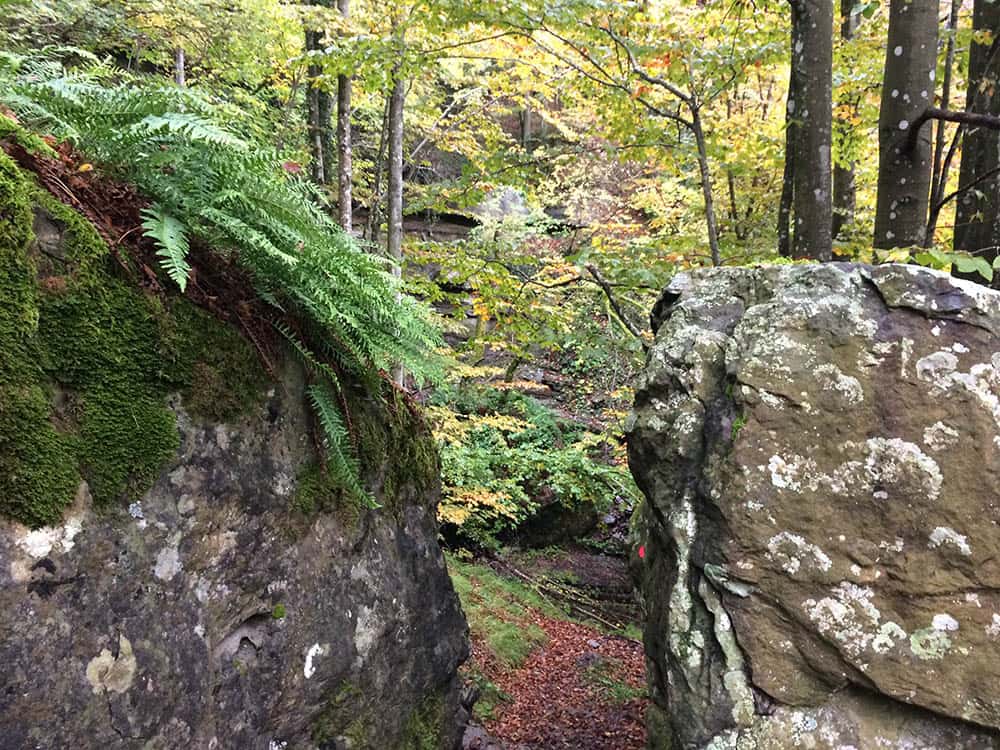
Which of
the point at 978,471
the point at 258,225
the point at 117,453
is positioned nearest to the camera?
the point at 117,453

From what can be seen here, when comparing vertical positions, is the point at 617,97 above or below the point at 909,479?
above

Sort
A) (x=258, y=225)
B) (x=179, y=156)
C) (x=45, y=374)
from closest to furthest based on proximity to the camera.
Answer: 1. (x=45, y=374)
2. (x=179, y=156)
3. (x=258, y=225)

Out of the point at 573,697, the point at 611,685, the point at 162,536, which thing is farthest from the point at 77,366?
the point at 611,685

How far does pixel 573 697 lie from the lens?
501 cm

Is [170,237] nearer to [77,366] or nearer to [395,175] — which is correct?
[77,366]

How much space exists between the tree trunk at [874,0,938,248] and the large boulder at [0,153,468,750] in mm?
4173

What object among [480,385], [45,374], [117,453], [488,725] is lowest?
[488,725]

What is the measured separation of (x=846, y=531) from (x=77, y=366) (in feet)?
10.5

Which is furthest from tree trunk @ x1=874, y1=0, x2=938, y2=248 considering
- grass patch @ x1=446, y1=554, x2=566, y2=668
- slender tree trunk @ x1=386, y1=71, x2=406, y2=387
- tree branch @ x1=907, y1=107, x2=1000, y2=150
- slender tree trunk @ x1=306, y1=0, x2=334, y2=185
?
slender tree trunk @ x1=306, y1=0, x2=334, y2=185

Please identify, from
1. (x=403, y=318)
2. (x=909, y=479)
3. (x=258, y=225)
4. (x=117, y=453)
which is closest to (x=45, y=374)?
(x=117, y=453)

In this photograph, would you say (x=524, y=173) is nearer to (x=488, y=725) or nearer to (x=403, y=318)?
(x=403, y=318)

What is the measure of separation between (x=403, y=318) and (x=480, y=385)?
840 centimetres

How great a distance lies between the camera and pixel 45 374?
1890 millimetres

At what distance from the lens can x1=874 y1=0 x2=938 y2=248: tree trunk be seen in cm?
415
